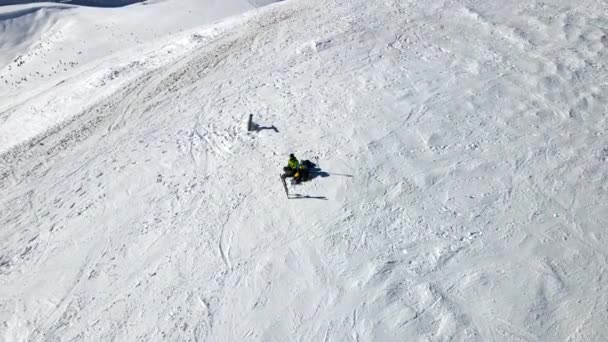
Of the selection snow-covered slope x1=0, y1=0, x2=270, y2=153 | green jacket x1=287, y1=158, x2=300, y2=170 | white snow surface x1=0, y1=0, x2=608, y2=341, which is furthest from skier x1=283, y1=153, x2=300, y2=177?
snow-covered slope x1=0, y1=0, x2=270, y2=153

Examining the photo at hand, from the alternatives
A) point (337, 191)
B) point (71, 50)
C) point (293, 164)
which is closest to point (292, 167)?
point (293, 164)

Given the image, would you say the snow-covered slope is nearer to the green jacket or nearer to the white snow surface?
the white snow surface

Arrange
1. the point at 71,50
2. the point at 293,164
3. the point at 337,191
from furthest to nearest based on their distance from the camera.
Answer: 1. the point at 71,50
2. the point at 293,164
3. the point at 337,191

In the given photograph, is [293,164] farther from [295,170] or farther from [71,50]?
[71,50]

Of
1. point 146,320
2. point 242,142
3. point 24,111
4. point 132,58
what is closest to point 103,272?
point 146,320

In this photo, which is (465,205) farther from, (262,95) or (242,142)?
(262,95)

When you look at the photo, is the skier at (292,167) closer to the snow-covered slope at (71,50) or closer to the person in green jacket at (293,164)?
the person in green jacket at (293,164)

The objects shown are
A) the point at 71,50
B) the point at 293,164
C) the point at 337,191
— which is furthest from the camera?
the point at 71,50

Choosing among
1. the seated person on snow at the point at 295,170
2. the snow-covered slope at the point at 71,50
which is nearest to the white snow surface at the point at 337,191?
the snow-covered slope at the point at 71,50
